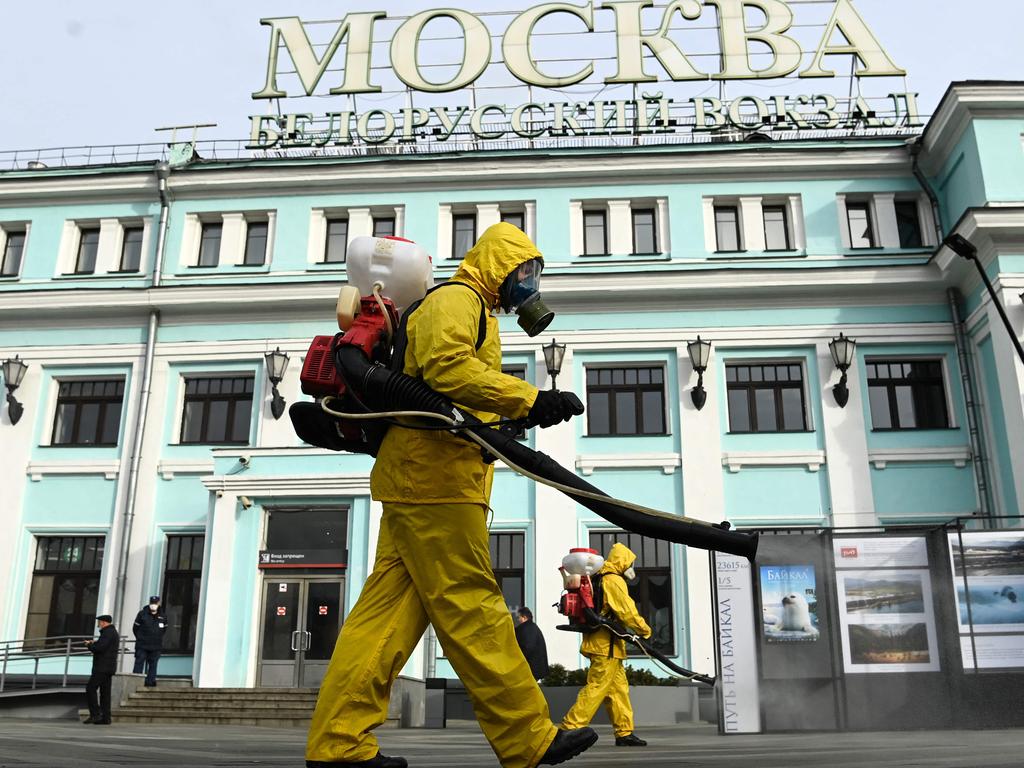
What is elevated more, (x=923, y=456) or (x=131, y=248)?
(x=131, y=248)

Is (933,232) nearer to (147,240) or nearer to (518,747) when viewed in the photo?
(147,240)

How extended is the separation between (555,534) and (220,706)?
6.79m

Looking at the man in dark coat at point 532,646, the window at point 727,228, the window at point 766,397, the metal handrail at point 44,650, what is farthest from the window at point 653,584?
the metal handrail at point 44,650

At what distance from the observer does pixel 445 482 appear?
147 inches

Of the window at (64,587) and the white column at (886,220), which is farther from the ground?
the white column at (886,220)

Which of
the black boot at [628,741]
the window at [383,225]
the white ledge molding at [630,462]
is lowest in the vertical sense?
the black boot at [628,741]

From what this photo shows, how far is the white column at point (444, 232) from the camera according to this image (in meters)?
21.4

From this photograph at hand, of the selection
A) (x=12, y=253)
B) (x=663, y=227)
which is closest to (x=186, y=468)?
(x=12, y=253)

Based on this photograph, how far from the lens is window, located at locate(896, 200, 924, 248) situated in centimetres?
2067

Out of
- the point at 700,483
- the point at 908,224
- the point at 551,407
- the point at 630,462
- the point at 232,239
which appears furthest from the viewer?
the point at 232,239

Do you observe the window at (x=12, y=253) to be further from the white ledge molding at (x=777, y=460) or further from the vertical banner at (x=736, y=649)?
the vertical banner at (x=736, y=649)

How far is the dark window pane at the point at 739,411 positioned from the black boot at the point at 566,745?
1657 cm

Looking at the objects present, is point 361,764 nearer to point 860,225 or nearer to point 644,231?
point 644,231

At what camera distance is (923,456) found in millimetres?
18906
